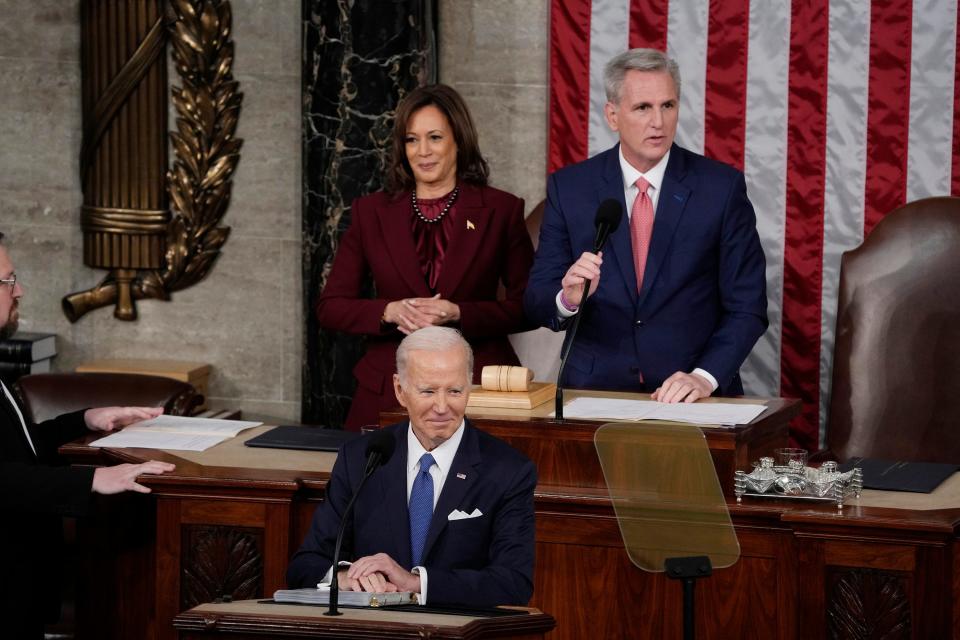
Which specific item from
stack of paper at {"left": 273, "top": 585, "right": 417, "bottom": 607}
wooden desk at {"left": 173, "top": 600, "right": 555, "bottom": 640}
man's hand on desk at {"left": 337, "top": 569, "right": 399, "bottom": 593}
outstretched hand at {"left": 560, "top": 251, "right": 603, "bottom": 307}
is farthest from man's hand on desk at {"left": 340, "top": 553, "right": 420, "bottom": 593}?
outstretched hand at {"left": 560, "top": 251, "right": 603, "bottom": 307}

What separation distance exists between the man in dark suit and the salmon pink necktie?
1.13m

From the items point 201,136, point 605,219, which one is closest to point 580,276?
point 605,219

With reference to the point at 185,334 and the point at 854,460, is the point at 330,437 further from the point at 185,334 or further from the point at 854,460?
the point at 185,334

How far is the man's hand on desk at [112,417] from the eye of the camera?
454 centimetres

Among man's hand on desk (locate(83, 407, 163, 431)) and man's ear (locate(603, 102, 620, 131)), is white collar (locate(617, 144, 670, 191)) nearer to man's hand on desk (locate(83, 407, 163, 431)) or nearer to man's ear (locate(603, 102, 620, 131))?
man's ear (locate(603, 102, 620, 131))

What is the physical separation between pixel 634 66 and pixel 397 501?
1569 mm

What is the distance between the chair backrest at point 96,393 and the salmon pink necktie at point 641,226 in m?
1.96

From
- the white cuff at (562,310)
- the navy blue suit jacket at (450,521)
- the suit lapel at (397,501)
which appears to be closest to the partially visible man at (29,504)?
the navy blue suit jacket at (450,521)

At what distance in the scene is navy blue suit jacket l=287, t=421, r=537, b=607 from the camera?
3.32 m

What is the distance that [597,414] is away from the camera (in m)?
3.88

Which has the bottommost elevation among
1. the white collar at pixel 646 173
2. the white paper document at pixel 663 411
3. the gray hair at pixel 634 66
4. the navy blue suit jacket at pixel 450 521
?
the navy blue suit jacket at pixel 450 521

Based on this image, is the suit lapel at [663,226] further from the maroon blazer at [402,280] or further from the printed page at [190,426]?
the printed page at [190,426]

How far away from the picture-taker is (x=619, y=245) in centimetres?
435

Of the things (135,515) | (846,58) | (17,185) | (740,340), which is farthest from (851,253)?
(17,185)
